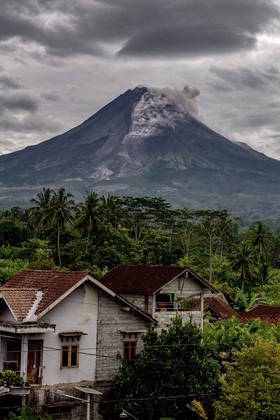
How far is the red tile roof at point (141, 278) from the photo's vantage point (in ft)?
Answer: 126

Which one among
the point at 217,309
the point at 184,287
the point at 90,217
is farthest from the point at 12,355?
the point at 90,217

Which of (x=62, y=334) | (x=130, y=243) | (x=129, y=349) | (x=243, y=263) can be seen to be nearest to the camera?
(x=62, y=334)

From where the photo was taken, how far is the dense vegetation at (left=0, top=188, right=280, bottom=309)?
8662 centimetres

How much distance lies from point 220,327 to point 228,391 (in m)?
14.0

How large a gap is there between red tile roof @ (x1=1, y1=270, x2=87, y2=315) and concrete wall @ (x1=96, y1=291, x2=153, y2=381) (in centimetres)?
185

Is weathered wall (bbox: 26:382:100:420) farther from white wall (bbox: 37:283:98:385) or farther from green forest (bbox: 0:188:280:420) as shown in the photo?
green forest (bbox: 0:188:280:420)

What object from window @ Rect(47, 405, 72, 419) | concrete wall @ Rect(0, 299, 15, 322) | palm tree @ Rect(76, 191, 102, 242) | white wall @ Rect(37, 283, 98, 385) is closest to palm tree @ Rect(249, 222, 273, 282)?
palm tree @ Rect(76, 191, 102, 242)

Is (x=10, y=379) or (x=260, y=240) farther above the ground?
(x=260, y=240)

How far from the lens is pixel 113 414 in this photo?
34844mm

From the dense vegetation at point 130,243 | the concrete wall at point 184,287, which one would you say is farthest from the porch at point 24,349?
the dense vegetation at point 130,243

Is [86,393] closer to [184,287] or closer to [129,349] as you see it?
[129,349]

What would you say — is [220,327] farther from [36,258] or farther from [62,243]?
[62,243]

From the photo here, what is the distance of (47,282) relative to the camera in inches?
1401

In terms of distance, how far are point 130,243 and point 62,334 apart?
56.7m
